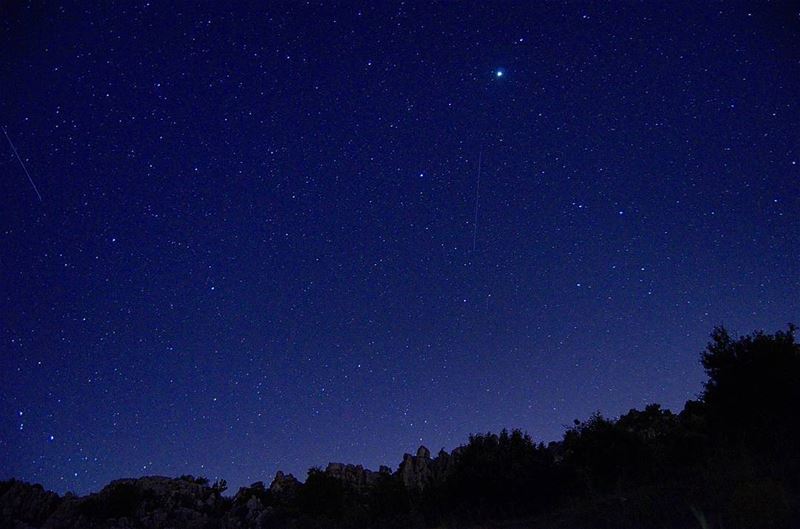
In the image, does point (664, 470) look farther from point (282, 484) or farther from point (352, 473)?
point (282, 484)

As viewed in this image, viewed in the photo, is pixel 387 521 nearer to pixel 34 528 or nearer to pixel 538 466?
pixel 538 466

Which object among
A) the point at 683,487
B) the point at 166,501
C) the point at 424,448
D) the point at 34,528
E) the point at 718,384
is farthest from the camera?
the point at 424,448

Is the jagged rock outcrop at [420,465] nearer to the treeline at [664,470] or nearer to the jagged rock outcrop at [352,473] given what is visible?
the jagged rock outcrop at [352,473]

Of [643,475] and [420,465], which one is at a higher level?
[420,465]

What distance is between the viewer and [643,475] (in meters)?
16.6

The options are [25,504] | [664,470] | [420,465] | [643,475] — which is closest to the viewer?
[664,470]

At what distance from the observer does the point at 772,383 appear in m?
15.9

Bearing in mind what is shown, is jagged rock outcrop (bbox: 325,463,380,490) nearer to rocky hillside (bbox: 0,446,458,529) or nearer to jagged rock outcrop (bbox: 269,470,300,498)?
rocky hillside (bbox: 0,446,458,529)

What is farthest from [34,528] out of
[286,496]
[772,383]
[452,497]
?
[772,383]

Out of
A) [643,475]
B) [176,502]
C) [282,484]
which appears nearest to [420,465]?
[282,484]

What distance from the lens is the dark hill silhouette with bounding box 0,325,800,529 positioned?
9844 mm

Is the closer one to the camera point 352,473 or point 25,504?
point 25,504

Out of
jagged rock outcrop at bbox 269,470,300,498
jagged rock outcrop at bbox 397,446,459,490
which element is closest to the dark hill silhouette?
jagged rock outcrop at bbox 397,446,459,490

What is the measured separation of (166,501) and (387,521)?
92.5 ft
